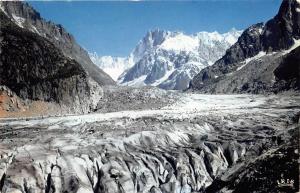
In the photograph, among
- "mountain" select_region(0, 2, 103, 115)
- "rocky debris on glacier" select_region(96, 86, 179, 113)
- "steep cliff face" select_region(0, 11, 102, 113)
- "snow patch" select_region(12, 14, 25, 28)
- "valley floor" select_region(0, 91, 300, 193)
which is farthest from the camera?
"snow patch" select_region(12, 14, 25, 28)

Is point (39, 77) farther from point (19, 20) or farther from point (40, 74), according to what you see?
point (19, 20)

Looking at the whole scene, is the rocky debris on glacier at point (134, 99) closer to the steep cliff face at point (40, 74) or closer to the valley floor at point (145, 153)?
the steep cliff face at point (40, 74)

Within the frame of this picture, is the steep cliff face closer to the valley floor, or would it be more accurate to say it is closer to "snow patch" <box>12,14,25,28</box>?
the valley floor

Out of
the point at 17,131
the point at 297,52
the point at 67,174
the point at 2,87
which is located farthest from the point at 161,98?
the point at 297,52

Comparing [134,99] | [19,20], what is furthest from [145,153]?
[19,20]

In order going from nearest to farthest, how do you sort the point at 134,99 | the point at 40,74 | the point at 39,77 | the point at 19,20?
the point at 39,77
the point at 40,74
the point at 134,99
the point at 19,20

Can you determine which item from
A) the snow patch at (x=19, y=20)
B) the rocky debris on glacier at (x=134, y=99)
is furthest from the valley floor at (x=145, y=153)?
the snow patch at (x=19, y=20)

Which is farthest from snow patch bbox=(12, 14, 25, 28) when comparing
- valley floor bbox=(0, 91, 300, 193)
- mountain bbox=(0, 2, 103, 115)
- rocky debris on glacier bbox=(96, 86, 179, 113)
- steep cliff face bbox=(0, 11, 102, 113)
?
valley floor bbox=(0, 91, 300, 193)
